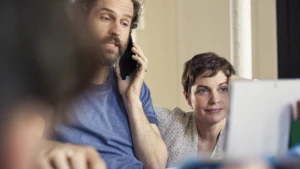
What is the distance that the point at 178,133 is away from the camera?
1.14 meters

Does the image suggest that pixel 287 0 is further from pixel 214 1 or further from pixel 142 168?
pixel 142 168

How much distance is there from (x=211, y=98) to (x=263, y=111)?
0.77 meters

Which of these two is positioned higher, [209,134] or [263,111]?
[263,111]

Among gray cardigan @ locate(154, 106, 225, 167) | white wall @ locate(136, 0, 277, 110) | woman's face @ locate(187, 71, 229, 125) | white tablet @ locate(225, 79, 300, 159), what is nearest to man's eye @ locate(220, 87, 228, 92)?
woman's face @ locate(187, 71, 229, 125)

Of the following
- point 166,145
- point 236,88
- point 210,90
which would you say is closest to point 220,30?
point 210,90

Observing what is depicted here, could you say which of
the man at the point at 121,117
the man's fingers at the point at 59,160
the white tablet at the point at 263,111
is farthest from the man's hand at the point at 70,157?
the man at the point at 121,117

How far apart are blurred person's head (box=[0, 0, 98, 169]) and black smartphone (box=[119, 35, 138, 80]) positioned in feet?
3.14

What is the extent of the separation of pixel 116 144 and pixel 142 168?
0.32ft

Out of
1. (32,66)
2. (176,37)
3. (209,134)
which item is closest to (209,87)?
(209,134)

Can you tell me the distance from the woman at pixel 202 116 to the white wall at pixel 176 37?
503 mm

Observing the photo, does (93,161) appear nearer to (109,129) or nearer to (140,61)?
(109,129)

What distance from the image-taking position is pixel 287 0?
1375 mm

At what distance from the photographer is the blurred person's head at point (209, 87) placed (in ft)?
3.66

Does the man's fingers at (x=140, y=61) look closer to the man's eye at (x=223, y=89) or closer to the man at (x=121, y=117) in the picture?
the man at (x=121, y=117)
